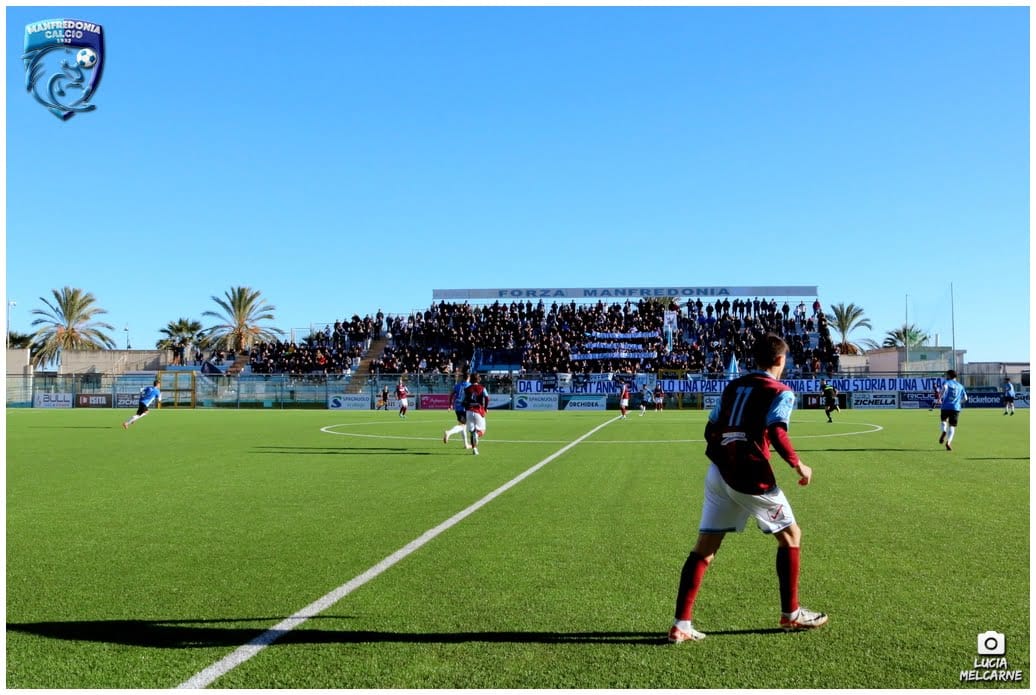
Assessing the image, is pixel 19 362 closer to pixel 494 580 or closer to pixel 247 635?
pixel 494 580

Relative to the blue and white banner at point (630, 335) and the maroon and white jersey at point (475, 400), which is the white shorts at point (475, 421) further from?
the blue and white banner at point (630, 335)

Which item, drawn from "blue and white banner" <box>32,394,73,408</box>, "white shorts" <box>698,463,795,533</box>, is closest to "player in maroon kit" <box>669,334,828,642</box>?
"white shorts" <box>698,463,795,533</box>

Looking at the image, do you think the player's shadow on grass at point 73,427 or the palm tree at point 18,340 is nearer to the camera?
the player's shadow on grass at point 73,427

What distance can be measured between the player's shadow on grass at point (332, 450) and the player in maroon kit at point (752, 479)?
14.1 m

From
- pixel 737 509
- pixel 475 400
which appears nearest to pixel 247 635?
pixel 737 509

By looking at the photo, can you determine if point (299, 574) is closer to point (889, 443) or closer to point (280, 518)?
point (280, 518)

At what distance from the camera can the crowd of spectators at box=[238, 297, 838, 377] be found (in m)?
61.9

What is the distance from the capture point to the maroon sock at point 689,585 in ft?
17.9

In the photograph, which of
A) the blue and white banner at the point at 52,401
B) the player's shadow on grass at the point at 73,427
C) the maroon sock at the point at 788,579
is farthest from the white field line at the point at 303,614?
the blue and white banner at the point at 52,401

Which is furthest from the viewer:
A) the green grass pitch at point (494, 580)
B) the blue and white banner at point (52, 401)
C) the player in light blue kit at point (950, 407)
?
the blue and white banner at point (52, 401)

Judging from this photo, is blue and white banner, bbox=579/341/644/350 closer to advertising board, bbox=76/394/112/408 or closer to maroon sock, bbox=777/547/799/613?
advertising board, bbox=76/394/112/408

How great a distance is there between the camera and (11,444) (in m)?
22.7

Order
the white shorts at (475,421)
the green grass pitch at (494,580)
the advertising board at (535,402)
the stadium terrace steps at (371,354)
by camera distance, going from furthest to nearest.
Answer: the stadium terrace steps at (371,354) < the advertising board at (535,402) < the white shorts at (475,421) < the green grass pitch at (494,580)

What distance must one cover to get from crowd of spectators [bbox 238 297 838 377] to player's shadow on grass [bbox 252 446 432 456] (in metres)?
38.5
